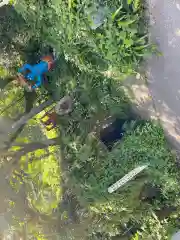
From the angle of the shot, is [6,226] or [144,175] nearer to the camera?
[144,175]

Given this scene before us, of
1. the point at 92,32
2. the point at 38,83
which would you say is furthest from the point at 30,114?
the point at 92,32

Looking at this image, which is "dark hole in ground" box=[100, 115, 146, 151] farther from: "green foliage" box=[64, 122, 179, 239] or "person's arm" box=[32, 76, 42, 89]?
"person's arm" box=[32, 76, 42, 89]

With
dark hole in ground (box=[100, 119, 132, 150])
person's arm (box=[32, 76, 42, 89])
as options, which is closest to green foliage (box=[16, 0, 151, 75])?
person's arm (box=[32, 76, 42, 89])

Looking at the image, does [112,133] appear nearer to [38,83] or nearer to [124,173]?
[124,173]

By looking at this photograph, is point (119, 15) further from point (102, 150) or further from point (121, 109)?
point (102, 150)

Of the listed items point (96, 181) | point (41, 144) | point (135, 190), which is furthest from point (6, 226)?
point (135, 190)

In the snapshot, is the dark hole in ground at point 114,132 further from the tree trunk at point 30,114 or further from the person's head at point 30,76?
the person's head at point 30,76

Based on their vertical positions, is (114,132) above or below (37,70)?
below
